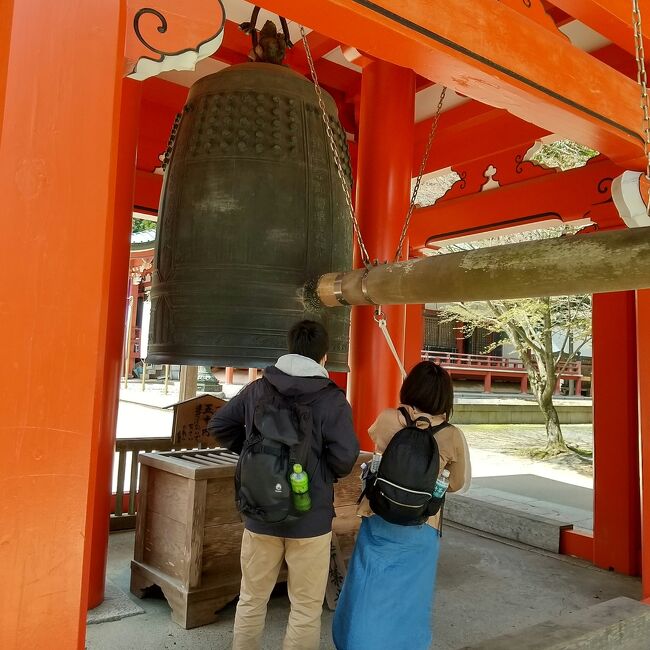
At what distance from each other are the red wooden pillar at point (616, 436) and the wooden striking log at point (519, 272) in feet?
10.4

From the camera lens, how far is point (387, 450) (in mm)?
2033

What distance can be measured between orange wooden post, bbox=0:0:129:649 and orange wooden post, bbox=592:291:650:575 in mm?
4186

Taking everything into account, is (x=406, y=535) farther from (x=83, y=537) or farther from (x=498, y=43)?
(x=498, y=43)

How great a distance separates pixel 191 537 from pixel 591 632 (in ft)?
6.19

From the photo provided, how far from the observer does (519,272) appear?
151 centimetres

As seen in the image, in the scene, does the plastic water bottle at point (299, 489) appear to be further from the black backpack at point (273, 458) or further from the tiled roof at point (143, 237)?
the tiled roof at point (143, 237)

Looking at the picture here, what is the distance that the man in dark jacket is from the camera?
6.82ft

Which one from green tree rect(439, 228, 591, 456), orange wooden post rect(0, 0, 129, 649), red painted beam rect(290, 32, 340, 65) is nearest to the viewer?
orange wooden post rect(0, 0, 129, 649)

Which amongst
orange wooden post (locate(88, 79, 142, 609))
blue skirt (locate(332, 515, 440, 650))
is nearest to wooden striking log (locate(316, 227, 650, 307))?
blue skirt (locate(332, 515, 440, 650))

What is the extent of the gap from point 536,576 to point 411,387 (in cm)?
290

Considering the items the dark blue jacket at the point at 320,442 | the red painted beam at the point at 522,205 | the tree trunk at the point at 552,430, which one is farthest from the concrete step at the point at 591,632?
the tree trunk at the point at 552,430

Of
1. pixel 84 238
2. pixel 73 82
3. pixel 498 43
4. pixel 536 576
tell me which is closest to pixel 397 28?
pixel 498 43

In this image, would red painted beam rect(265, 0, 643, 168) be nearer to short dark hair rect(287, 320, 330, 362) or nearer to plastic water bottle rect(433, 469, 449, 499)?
short dark hair rect(287, 320, 330, 362)

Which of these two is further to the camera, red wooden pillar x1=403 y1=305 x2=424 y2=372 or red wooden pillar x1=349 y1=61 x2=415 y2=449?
red wooden pillar x1=403 y1=305 x2=424 y2=372
